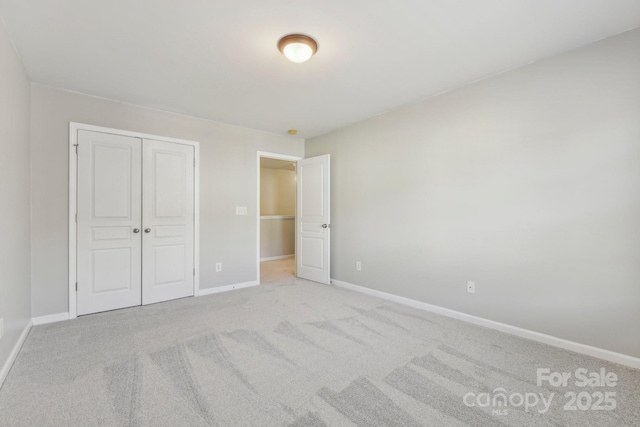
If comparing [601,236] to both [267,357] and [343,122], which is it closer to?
[267,357]

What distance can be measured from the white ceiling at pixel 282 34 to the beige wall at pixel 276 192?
4188mm

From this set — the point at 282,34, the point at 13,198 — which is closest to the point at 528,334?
the point at 282,34

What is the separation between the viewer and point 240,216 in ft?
14.0

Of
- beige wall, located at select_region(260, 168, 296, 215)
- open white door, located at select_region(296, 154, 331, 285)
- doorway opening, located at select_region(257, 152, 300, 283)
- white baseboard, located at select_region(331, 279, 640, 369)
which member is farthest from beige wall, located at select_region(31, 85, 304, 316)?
beige wall, located at select_region(260, 168, 296, 215)

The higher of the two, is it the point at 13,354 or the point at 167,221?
the point at 167,221

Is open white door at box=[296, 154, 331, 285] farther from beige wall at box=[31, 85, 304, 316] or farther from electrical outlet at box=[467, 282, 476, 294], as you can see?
electrical outlet at box=[467, 282, 476, 294]

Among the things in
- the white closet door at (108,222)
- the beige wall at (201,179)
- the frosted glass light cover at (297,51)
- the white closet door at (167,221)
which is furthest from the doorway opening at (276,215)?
the frosted glass light cover at (297,51)

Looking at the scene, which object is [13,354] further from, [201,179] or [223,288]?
[201,179]

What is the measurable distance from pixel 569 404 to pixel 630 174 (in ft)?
5.54

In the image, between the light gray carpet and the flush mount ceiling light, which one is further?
the flush mount ceiling light

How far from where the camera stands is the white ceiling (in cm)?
182

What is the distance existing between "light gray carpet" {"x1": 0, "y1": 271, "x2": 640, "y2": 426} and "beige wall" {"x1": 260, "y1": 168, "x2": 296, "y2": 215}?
4561 mm

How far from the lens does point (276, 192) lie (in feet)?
24.8

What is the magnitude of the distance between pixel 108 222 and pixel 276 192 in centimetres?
460
